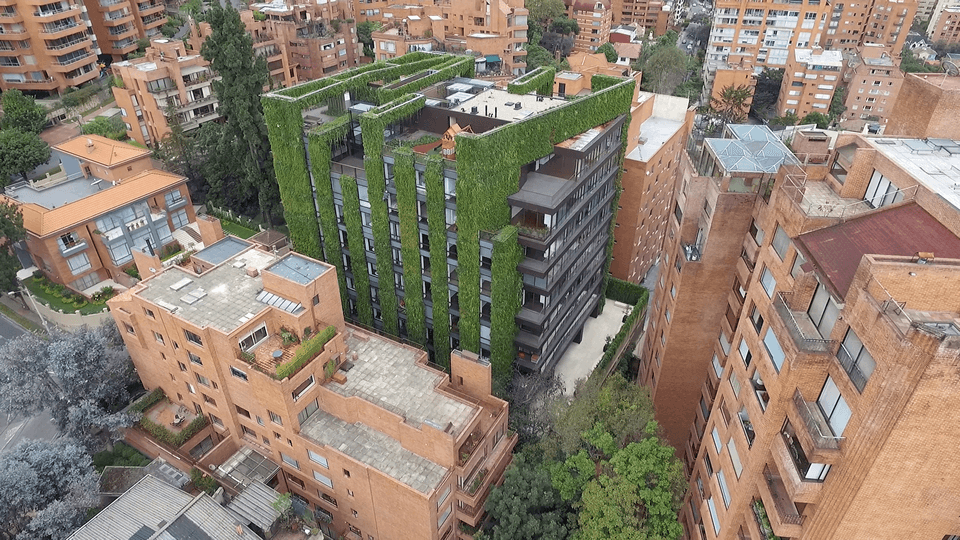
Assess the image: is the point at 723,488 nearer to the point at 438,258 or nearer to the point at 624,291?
the point at 438,258

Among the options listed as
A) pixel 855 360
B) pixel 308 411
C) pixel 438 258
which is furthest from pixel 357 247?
pixel 855 360

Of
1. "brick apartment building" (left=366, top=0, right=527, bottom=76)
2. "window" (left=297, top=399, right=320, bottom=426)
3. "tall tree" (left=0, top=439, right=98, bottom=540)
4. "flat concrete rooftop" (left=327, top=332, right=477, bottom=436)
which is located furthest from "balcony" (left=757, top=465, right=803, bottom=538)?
"brick apartment building" (left=366, top=0, right=527, bottom=76)

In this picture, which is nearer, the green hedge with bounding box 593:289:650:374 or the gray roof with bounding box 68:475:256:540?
the gray roof with bounding box 68:475:256:540

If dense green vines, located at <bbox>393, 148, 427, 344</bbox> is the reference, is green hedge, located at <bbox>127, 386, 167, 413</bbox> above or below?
below

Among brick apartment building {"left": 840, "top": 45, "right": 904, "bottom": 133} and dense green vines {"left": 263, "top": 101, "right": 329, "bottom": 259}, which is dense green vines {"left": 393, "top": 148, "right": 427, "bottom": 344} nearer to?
dense green vines {"left": 263, "top": 101, "right": 329, "bottom": 259}

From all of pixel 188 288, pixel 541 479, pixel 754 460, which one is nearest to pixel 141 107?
pixel 188 288

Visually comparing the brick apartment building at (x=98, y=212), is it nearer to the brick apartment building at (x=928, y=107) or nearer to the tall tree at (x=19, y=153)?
the tall tree at (x=19, y=153)
